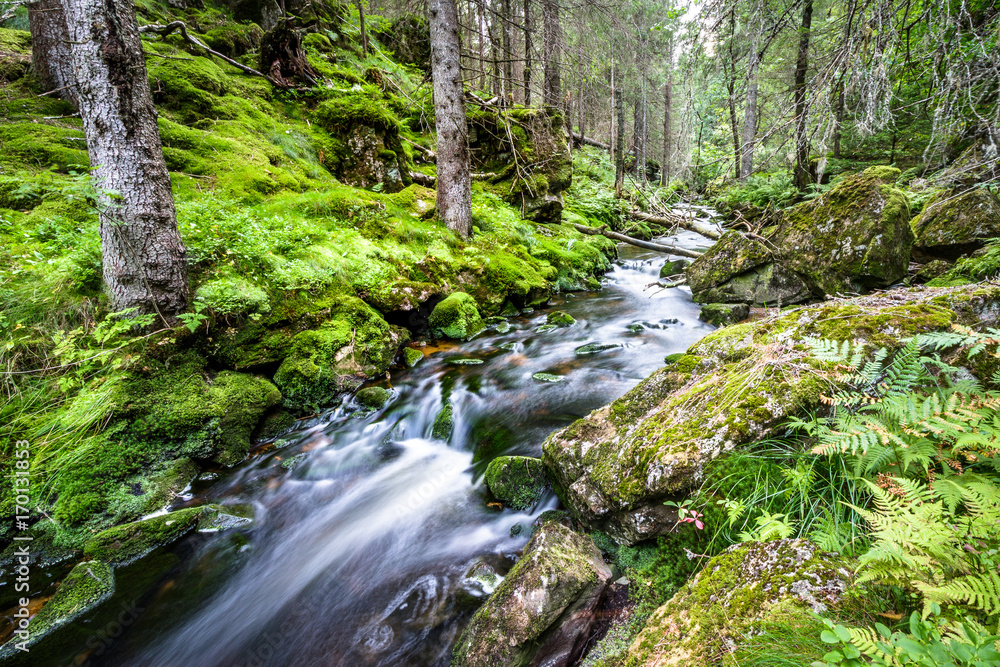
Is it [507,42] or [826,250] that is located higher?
[507,42]

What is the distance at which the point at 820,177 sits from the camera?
44.8ft

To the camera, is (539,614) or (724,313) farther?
(724,313)

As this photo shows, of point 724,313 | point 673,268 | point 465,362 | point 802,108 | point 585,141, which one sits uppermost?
point 585,141

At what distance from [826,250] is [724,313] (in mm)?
1707

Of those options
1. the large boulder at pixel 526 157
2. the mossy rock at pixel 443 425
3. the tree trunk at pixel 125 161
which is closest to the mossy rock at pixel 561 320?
the mossy rock at pixel 443 425

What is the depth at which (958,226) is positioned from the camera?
19.5 ft

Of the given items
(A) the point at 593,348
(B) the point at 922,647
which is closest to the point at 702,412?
(B) the point at 922,647

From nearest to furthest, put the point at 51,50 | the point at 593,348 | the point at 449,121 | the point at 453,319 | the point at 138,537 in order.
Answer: the point at 138,537, the point at 51,50, the point at 593,348, the point at 453,319, the point at 449,121

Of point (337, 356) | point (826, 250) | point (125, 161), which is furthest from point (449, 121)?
point (826, 250)

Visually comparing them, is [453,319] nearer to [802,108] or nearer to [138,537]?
[138,537]

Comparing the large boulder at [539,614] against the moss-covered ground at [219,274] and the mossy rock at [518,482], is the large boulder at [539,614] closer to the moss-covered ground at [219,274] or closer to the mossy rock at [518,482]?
the mossy rock at [518,482]

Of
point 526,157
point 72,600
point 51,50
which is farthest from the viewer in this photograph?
point 526,157

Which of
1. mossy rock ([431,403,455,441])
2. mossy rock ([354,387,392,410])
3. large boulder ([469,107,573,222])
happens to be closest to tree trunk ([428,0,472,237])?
large boulder ([469,107,573,222])

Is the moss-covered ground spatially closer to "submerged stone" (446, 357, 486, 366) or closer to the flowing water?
the flowing water
